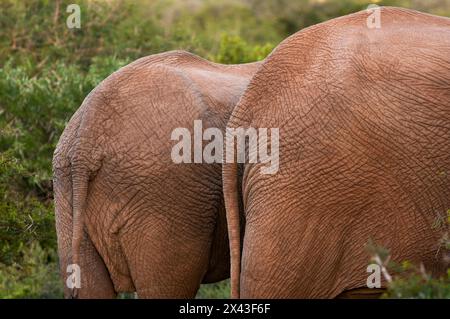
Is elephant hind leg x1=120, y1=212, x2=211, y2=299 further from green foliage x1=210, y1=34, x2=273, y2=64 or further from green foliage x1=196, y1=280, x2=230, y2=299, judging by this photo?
green foliage x1=210, y1=34, x2=273, y2=64

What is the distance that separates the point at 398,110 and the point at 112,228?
1468mm

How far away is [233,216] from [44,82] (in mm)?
3853

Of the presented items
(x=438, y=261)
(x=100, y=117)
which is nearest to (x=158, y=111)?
(x=100, y=117)

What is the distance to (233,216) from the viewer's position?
5039 millimetres

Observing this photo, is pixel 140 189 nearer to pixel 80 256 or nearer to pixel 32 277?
pixel 80 256

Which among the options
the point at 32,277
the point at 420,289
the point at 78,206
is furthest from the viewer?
the point at 32,277

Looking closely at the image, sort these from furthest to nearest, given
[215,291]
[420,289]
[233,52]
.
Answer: [233,52] < [215,291] < [420,289]

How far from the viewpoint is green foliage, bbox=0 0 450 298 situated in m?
6.95

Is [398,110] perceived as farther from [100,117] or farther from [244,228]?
[100,117]

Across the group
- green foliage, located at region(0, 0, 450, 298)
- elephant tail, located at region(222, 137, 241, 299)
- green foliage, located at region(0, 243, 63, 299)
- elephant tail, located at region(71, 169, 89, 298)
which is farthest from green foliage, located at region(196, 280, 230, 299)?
elephant tail, located at region(222, 137, 241, 299)

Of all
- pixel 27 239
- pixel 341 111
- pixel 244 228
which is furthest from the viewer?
pixel 27 239

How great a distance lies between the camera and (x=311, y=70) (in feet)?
16.1

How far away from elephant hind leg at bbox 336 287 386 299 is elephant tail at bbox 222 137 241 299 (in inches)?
16.2

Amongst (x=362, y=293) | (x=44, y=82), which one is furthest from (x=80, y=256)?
(x=44, y=82)
